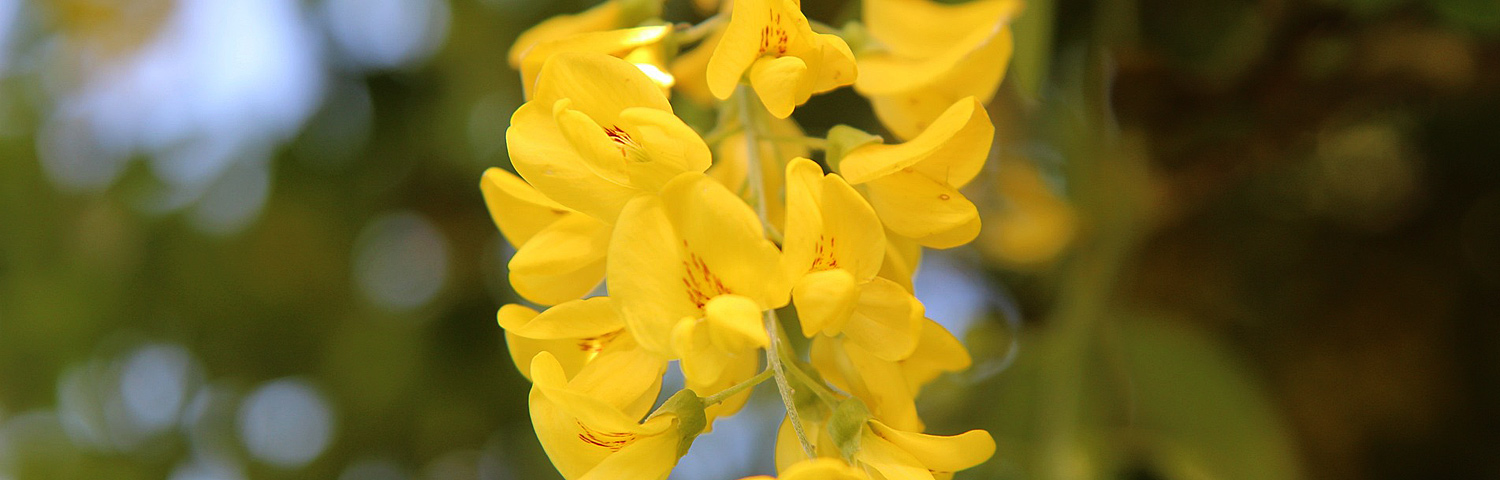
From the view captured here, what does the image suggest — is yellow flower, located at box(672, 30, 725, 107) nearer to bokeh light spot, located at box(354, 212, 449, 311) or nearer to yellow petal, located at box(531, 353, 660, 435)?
yellow petal, located at box(531, 353, 660, 435)

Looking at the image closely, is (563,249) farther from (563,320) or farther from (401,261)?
(401,261)

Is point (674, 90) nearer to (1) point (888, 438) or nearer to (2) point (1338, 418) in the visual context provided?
(1) point (888, 438)

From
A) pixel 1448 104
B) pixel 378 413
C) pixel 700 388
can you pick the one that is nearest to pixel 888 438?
pixel 700 388

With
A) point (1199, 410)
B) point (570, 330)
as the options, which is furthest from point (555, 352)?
point (1199, 410)

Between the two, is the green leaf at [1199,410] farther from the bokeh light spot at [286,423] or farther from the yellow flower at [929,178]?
the bokeh light spot at [286,423]

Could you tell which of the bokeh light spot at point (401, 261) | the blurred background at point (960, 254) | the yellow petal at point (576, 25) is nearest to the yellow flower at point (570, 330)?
the yellow petal at point (576, 25)
